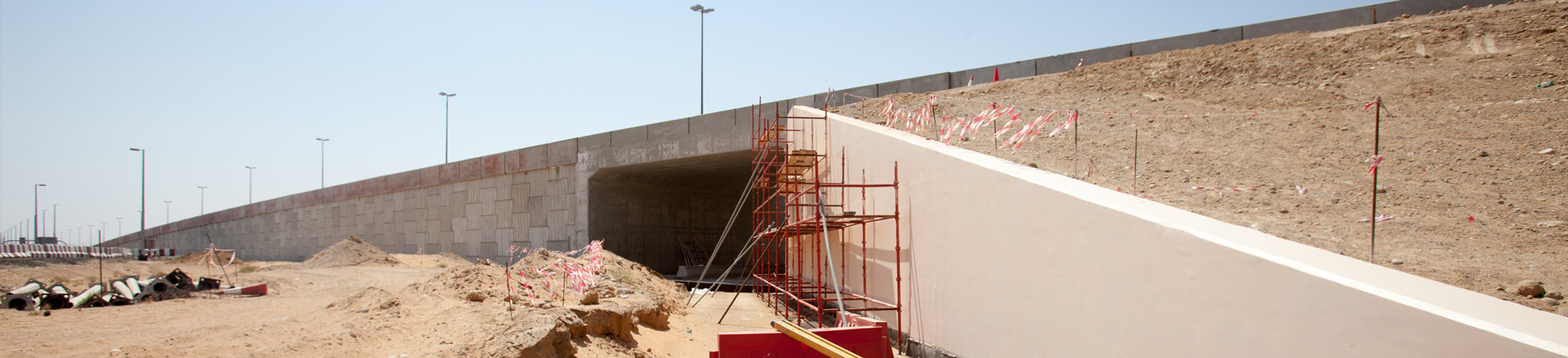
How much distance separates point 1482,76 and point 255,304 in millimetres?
18954

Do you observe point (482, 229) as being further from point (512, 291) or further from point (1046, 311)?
point (1046, 311)

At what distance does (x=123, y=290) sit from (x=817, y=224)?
13.3 meters

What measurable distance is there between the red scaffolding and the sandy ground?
1110 mm

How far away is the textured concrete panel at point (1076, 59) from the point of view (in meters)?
16.0


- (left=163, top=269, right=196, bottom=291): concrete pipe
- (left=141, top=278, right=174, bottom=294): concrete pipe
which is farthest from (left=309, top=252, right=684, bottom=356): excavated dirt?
(left=163, top=269, right=196, bottom=291): concrete pipe

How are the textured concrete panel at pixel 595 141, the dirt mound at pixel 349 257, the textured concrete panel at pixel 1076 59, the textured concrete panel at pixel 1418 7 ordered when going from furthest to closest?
the dirt mound at pixel 349 257
the textured concrete panel at pixel 595 141
the textured concrete panel at pixel 1076 59
the textured concrete panel at pixel 1418 7

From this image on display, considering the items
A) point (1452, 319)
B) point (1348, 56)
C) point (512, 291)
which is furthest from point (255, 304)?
point (1348, 56)

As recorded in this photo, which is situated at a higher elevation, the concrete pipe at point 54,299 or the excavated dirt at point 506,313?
the excavated dirt at point 506,313

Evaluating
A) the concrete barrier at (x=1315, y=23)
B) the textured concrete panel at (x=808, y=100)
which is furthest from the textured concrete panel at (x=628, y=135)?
the concrete barrier at (x=1315, y=23)

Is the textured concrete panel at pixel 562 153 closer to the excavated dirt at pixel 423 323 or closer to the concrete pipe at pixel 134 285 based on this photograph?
the excavated dirt at pixel 423 323

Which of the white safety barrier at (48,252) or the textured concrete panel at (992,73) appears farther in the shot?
the white safety barrier at (48,252)

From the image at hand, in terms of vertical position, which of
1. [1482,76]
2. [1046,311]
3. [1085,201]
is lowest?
[1046,311]

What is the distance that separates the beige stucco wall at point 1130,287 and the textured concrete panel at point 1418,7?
32.8ft

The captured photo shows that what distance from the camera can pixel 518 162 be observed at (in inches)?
964
